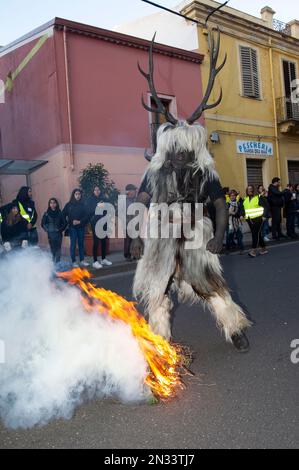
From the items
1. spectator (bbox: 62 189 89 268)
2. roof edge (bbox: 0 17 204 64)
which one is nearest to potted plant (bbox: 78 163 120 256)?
spectator (bbox: 62 189 89 268)

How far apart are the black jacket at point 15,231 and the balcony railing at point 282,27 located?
1662 centimetres

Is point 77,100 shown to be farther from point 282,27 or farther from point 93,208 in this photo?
point 282,27

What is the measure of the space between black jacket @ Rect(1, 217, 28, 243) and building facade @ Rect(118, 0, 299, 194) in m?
9.00

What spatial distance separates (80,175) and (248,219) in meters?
5.33

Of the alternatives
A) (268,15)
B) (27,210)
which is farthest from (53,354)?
(268,15)

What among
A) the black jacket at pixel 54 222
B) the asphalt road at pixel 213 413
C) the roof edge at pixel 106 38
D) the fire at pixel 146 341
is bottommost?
the asphalt road at pixel 213 413

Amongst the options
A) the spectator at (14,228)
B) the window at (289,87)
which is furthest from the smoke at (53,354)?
the window at (289,87)

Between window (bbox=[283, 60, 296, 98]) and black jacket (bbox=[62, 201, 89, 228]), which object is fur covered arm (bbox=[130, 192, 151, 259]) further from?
window (bbox=[283, 60, 296, 98])

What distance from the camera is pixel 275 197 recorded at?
13461 mm

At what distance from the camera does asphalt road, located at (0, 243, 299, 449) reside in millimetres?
2396

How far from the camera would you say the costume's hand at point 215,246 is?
3555mm

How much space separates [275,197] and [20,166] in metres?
8.01

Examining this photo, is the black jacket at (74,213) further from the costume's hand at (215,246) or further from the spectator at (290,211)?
the spectator at (290,211)
